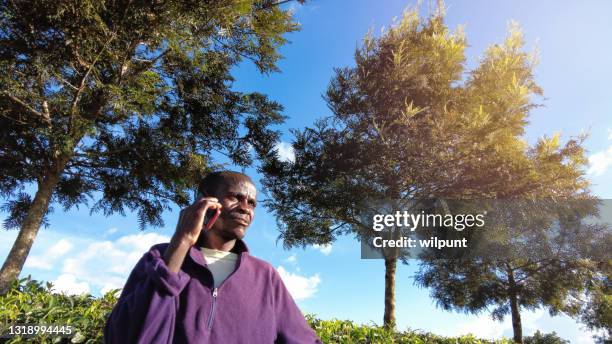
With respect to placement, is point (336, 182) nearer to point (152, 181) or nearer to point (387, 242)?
point (387, 242)

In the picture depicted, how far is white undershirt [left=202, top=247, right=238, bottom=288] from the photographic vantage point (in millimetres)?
2211

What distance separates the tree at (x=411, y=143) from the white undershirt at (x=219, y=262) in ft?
31.7

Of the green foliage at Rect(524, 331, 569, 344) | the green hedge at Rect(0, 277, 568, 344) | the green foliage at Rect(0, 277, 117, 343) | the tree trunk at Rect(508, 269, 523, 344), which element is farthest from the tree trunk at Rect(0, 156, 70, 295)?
the green foliage at Rect(524, 331, 569, 344)

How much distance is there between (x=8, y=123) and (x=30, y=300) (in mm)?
6564

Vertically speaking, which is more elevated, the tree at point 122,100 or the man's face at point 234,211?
the tree at point 122,100

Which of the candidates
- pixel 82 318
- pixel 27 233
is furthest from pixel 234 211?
pixel 27 233

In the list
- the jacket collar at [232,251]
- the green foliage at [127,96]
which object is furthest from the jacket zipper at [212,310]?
the green foliage at [127,96]

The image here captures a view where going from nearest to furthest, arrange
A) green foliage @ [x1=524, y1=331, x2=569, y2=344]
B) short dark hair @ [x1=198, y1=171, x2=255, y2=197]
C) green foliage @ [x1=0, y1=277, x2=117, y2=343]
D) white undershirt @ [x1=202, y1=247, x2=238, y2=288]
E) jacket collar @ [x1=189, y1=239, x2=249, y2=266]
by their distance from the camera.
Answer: jacket collar @ [x1=189, y1=239, x2=249, y2=266], white undershirt @ [x1=202, y1=247, x2=238, y2=288], short dark hair @ [x1=198, y1=171, x2=255, y2=197], green foliage @ [x1=0, y1=277, x2=117, y2=343], green foliage @ [x1=524, y1=331, x2=569, y2=344]

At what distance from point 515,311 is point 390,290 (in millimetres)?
9085

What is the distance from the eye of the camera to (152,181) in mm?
12086

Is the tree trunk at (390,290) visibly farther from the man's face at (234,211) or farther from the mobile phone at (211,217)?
the mobile phone at (211,217)

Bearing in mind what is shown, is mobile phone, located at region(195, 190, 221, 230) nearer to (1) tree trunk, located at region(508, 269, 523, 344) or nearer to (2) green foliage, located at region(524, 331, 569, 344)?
(1) tree trunk, located at region(508, 269, 523, 344)

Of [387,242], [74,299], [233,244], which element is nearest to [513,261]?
[387,242]

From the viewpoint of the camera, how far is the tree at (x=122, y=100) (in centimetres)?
809
